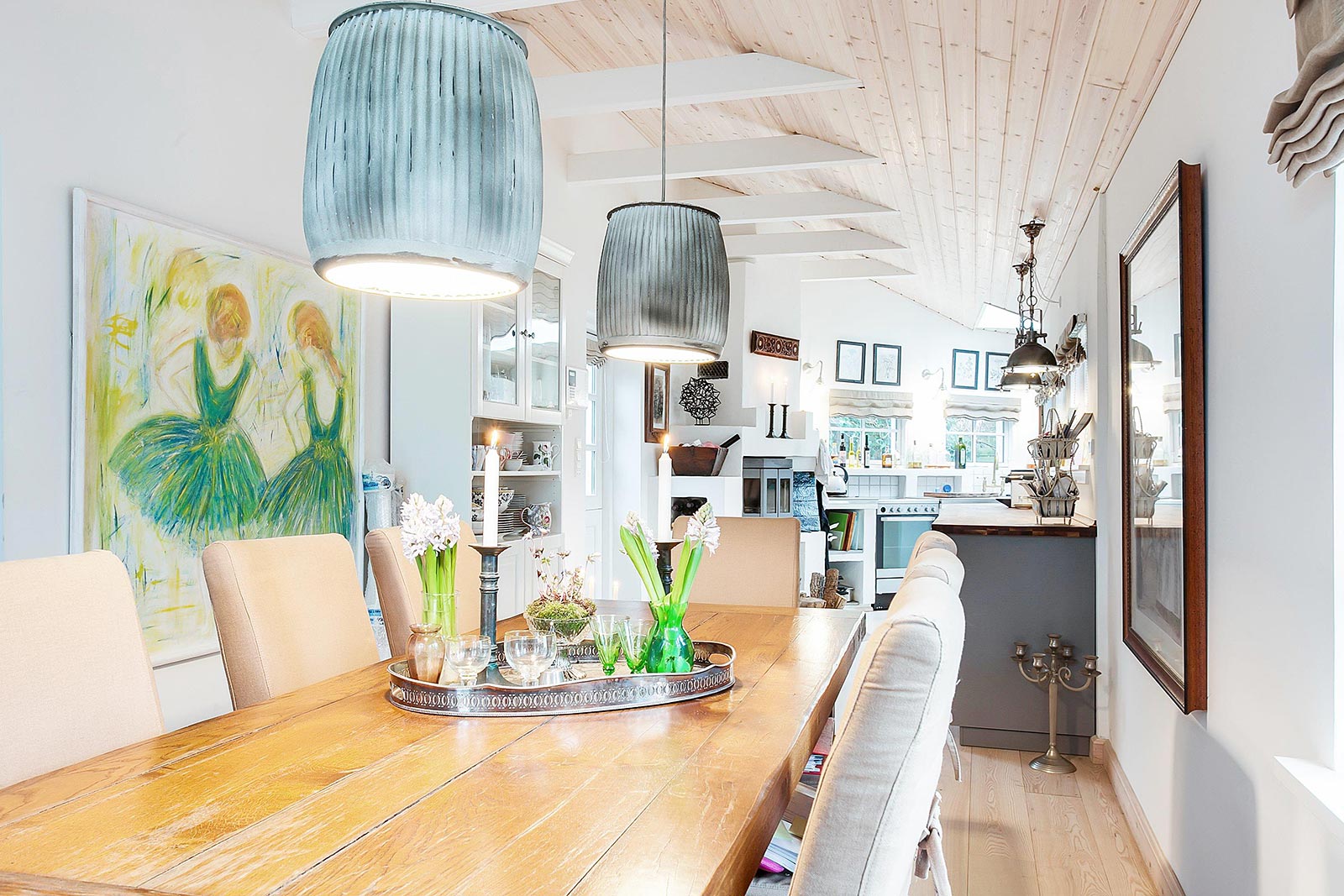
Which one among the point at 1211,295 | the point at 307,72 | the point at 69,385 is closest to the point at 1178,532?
the point at 1211,295

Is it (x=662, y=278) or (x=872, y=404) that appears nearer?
(x=662, y=278)

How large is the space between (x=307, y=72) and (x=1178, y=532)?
3168 millimetres

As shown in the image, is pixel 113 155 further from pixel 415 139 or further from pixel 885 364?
pixel 885 364

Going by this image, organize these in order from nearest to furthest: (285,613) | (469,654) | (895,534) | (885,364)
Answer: (469,654), (285,613), (895,534), (885,364)

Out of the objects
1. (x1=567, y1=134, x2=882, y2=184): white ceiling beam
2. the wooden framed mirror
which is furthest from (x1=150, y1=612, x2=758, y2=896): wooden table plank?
(x1=567, y1=134, x2=882, y2=184): white ceiling beam

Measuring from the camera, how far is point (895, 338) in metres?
9.88

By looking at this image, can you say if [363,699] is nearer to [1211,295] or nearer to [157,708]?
[157,708]

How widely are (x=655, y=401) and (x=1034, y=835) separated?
4522 mm

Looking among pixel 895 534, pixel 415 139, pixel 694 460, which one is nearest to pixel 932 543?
pixel 415 139

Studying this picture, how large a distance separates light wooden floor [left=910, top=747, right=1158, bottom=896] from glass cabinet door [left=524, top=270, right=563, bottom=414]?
2.42 meters

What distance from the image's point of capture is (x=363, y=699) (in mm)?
1753

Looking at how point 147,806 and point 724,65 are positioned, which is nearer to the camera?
point 147,806

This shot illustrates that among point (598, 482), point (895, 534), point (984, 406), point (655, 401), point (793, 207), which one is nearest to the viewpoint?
point (793, 207)

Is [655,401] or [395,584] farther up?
[655,401]
